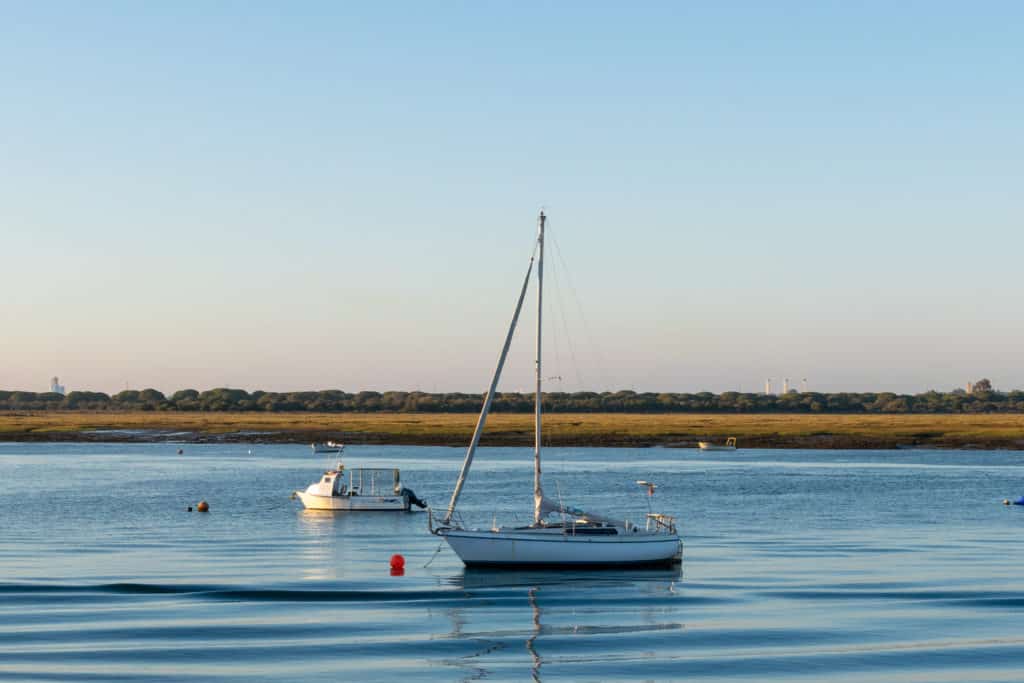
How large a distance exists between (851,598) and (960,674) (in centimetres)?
1207

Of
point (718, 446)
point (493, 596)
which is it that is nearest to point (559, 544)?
point (493, 596)

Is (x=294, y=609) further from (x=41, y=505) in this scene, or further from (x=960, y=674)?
(x=41, y=505)

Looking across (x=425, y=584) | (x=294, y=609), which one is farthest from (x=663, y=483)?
(x=294, y=609)

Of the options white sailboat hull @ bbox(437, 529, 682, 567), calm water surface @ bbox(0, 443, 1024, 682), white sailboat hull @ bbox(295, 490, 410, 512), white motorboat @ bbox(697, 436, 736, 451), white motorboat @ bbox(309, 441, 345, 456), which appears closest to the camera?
calm water surface @ bbox(0, 443, 1024, 682)

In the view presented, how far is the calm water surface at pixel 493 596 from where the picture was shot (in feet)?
114

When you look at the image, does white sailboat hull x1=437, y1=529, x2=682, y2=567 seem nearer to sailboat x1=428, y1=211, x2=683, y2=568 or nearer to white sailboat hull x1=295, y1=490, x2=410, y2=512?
sailboat x1=428, y1=211, x2=683, y2=568

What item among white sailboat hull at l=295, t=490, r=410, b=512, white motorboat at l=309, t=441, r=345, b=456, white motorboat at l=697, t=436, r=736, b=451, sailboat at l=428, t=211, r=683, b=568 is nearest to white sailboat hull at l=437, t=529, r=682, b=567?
sailboat at l=428, t=211, r=683, b=568

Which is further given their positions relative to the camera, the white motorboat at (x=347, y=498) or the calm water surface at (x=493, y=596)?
the white motorboat at (x=347, y=498)

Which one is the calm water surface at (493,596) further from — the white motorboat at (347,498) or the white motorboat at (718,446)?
the white motorboat at (718,446)

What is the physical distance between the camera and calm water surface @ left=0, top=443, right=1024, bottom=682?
34.8 m

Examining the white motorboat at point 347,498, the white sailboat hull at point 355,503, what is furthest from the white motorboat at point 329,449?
the white sailboat hull at point 355,503

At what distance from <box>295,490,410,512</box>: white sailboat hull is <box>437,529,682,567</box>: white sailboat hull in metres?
31.5

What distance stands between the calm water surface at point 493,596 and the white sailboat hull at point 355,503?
1856 millimetres

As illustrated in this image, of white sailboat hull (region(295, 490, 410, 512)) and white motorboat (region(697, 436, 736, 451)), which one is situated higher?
white motorboat (region(697, 436, 736, 451))
